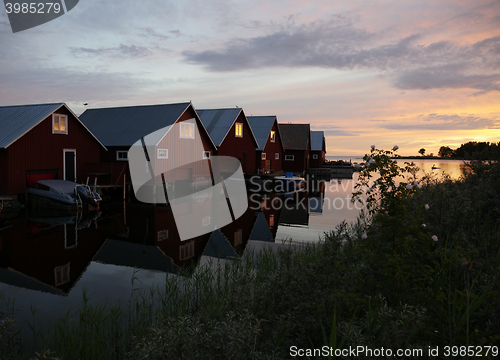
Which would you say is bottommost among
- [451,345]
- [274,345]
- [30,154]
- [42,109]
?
[274,345]

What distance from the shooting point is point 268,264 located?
373 inches

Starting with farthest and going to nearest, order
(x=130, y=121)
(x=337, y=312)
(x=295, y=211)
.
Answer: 1. (x=130, y=121)
2. (x=295, y=211)
3. (x=337, y=312)

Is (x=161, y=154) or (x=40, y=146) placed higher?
(x=40, y=146)

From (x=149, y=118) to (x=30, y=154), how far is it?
10.9 meters

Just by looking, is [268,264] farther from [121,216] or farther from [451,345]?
[121,216]

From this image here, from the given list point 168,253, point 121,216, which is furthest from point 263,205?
point 168,253

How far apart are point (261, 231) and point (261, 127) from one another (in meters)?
32.7

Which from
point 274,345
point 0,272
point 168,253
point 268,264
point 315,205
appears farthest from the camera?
point 315,205

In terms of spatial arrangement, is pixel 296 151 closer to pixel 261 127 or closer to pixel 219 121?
pixel 261 127

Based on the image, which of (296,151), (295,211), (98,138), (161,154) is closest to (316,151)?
(296,151)

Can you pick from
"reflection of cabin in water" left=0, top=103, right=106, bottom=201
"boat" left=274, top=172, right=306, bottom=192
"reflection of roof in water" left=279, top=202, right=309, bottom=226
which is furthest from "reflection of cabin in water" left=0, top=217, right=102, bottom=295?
"boat" left=274, top=172, right=306, bottom=192

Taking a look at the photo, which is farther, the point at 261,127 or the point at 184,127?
the point at 261,127

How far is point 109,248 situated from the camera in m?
12.9

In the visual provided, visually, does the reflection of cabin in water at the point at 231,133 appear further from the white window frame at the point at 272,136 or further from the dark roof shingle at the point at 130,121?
the dark roof shingle at the point at 130,121
